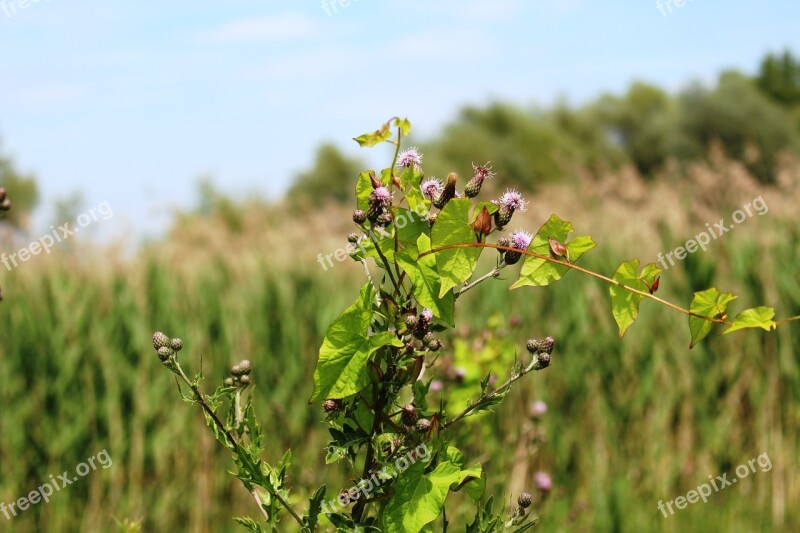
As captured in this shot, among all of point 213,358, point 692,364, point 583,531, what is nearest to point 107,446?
point 213,358

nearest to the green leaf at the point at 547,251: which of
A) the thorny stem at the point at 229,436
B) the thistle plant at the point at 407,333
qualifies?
the thistle plant at the point at 407,333

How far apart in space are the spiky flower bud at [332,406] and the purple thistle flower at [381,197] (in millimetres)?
348

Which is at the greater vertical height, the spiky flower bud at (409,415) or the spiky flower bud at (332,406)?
the spiky flower bud at (332,406)

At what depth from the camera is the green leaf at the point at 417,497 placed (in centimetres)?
133

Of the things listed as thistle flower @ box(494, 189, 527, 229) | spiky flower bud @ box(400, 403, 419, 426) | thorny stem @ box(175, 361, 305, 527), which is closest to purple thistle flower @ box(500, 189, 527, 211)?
thistle flower @ box(494, 189, 527, 229)

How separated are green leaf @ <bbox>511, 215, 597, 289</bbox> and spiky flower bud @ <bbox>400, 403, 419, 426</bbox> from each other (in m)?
0.28

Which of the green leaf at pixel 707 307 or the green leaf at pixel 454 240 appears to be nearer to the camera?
the green leaf at pixel 454 240

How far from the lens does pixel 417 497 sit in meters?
1.34

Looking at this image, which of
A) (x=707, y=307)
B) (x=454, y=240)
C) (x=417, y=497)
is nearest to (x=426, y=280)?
(x=454, y=240)

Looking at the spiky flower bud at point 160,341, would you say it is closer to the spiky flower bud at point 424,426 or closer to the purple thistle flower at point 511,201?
the spiky flower bud at point 424,426

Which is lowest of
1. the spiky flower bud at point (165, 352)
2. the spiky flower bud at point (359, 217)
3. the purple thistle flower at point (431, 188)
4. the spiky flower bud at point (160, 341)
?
the spiky flower bud at point (165, 352)

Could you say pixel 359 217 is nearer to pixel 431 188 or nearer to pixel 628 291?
pixel 431 188

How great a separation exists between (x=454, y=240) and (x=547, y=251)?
18 centimetres

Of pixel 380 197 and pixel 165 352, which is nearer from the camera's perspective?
pixel 380 197
